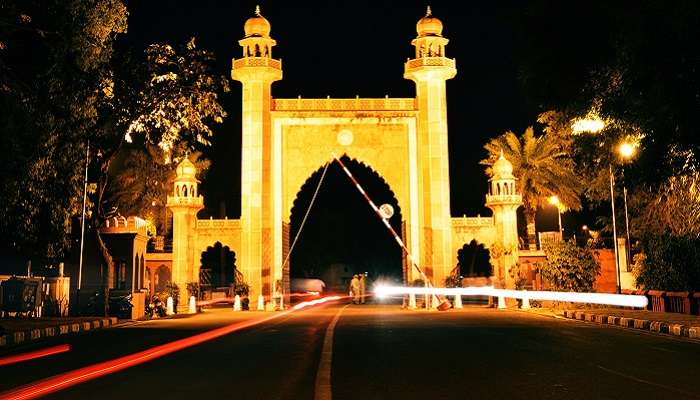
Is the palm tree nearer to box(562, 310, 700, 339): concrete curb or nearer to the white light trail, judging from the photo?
the white light trail

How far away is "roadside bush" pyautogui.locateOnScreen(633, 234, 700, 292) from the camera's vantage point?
82.8 feet

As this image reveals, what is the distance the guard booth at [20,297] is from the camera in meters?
25.8

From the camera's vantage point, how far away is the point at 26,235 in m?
19.2

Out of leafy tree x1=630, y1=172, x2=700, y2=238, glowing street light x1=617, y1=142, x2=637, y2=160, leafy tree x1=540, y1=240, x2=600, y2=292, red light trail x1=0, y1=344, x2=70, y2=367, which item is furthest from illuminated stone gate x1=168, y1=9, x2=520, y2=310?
red light trail x1=0, y1=344, x2=70, y2=367

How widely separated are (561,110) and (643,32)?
6.81 meters

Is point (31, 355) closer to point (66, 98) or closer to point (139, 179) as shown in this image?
point (66, 98)

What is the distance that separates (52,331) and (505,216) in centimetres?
2140

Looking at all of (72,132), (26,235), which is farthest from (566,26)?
(26,235)

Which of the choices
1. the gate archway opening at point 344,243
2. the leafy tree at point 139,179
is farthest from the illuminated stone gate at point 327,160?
the gate archway opening at point 344,243

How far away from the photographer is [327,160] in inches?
1438

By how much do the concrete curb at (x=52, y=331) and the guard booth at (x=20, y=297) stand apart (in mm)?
3729

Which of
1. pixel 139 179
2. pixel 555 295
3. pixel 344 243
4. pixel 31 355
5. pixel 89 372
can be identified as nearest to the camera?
pixel 89 372

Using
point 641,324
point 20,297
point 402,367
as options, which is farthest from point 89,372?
point 20,297

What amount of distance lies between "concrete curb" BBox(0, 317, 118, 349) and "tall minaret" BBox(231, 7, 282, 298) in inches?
427
